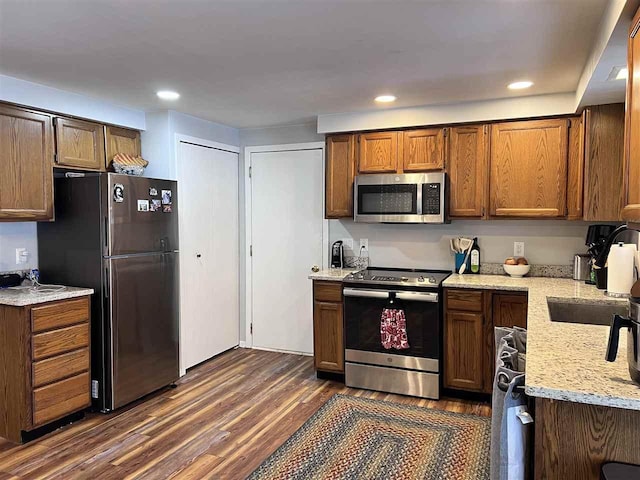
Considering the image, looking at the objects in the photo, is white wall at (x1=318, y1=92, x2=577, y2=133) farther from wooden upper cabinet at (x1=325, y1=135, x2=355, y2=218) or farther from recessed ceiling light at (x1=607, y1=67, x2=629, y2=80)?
recessed ceiling light at (x1=607, y1=67, x2=629, y2=80)

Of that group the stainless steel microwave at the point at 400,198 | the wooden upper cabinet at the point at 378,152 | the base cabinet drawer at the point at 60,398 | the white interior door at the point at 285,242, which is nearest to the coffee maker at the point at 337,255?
the white interior door at the point at 285,242

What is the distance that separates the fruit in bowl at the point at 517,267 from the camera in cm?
371

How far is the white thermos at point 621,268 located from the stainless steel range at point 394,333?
1108mm

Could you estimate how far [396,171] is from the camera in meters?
3.94

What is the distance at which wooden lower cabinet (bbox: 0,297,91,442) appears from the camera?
286 cm

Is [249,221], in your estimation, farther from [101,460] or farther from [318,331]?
[101,460]

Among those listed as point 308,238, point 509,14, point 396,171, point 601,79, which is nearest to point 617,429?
point 509,14

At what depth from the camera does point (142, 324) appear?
11.5 feet

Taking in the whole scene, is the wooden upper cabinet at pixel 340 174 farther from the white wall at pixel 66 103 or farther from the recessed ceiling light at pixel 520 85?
the white wall at pixel 66 103

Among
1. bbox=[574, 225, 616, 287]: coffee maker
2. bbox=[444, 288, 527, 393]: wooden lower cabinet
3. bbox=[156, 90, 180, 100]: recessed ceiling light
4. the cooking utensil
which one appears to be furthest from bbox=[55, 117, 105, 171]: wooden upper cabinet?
bbox=[574, 225, 616, 287]: coffee maker

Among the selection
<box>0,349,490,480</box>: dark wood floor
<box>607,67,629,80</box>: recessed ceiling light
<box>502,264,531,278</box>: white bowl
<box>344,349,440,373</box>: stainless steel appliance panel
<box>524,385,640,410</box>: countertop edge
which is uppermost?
<box>607,67,629,80</box>: recessed ceiling light

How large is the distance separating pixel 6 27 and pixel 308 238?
293cm

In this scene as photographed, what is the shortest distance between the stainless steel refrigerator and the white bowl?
2705 mm

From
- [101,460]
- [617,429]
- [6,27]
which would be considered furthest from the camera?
[101,460]
